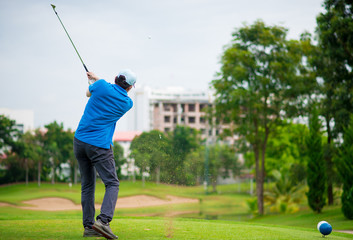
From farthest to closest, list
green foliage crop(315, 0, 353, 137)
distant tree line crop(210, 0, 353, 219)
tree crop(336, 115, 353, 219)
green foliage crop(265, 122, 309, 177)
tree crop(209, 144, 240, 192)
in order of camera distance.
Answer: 1. tree crop(209, 144, 240, 192)
2. green foliage crop(265, 122, 309, 177)
3. distant tree line crop(210, 0, 353, 219)
4. green foliage crop(315, 0, 353, 137)
5. tree crop(336, 115, 353, 219)

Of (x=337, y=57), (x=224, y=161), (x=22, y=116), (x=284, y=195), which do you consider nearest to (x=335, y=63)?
(x=337, y=57)

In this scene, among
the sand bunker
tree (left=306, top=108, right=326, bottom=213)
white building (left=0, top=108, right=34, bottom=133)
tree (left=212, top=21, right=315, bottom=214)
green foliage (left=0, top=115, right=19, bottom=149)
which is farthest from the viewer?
white building (left=0, top=108, right=34, bottom=133)

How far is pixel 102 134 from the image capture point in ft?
15.8

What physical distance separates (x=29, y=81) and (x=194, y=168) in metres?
55.7

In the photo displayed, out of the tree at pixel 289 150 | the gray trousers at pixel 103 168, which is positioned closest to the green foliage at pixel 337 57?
the tree at pixel 289 150

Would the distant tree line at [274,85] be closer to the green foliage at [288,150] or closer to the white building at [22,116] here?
the green foliage at [288,150]

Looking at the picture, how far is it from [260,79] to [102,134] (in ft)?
72.7

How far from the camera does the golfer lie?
4750 mm

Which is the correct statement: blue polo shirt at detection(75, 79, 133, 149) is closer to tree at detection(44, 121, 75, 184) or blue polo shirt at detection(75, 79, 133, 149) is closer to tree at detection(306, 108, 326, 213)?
tree at detection(306, 108, 326, 213)

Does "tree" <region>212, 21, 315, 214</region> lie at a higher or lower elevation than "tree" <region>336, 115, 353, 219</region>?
higher

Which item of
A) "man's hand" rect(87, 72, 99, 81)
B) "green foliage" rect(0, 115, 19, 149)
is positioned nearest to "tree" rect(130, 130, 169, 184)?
"man's hand" rect(87, 72, 99, 81)

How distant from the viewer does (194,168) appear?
5973 mm

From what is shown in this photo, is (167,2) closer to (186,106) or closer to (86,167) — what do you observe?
(86,167)

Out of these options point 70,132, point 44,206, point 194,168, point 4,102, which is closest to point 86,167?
point 194,168
